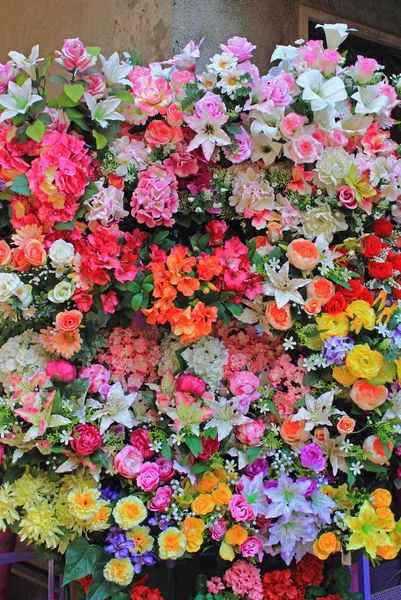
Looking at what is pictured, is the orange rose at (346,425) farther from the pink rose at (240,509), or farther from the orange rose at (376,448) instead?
the pink rose at (240,509)

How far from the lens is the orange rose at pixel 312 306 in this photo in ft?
5.61

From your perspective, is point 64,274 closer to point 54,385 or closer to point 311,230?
point 54,385

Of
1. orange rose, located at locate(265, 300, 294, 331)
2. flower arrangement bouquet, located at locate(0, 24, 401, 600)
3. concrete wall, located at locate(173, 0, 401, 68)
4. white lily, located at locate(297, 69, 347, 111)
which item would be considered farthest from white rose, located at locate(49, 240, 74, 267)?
concrete wall, located at locate(173, 0, 401, 68)

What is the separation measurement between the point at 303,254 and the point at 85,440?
2.49ft

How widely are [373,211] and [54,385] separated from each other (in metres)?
1.04

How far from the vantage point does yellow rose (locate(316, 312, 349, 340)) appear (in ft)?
5.66

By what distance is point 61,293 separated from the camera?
1637 mm

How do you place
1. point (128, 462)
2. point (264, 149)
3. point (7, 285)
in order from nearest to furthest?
point (7, 285) < point (128, 462) < point (264, 149)

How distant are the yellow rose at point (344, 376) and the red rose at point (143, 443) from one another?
54 centimetres

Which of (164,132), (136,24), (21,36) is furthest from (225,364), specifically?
(21,36)

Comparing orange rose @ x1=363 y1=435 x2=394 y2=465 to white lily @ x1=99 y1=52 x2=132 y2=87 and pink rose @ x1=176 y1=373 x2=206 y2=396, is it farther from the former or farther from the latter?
white lily @ x1=99 y1=52 x2=132 y2=87

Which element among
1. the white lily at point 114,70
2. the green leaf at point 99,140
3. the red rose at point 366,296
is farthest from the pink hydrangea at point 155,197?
the red rose at point 366,296

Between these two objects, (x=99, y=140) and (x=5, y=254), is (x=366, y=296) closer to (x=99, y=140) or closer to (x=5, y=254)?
(x=99, y=140)

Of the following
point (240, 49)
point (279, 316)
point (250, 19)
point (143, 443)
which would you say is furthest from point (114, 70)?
point (143, 443)
